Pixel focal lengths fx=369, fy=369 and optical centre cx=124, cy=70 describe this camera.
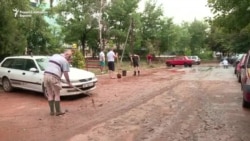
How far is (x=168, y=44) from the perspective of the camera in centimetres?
5294

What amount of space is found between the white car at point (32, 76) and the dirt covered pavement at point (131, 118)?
14.9 inches

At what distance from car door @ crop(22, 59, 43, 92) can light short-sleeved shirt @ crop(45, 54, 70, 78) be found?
3.03m

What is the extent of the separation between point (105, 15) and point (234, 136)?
39.9m

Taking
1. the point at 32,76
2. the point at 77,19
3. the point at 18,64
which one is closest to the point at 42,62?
the point at 32,76

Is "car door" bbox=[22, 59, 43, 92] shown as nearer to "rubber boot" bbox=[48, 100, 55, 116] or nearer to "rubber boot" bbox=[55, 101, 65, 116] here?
"rubber boot" bbox=[48, 100, 55, 116]

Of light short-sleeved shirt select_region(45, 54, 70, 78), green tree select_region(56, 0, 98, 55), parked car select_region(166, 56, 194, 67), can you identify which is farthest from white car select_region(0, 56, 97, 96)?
parked car select_region(166, 56, 194, 67)

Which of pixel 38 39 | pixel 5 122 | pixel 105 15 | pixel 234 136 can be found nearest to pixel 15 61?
pixel 5 122

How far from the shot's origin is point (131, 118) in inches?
341

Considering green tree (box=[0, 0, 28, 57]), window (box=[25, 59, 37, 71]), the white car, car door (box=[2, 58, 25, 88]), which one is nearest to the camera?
the white car

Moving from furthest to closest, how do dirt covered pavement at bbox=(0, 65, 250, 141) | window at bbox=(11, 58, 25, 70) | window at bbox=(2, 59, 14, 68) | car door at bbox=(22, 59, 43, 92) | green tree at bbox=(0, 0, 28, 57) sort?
green tree at bbox=(0, 0, 28, 57)
window at bbox=(2, 59, 14, 68)
window at bbox=(11, 58, 25, 70)
car door at bbox=(22, 59, 43, 92)
dirt covered pavement at bbox=(0, 65, 250, 141)

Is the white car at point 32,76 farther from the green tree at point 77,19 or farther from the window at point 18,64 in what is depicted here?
the green tree at point 77,19

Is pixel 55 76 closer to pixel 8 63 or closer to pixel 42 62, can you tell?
pixel 42 62

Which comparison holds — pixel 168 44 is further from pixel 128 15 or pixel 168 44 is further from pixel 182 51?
pixel 182 51

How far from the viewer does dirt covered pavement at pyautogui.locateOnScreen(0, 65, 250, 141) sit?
23.4 ft
